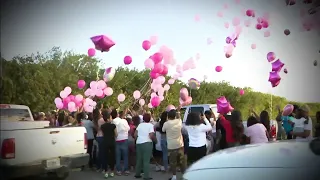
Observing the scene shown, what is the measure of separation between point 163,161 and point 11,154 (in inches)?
149

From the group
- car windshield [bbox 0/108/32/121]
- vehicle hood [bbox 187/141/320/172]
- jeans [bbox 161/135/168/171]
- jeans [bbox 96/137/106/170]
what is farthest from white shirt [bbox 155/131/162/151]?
vehicle hood [bbox 187/141/320/172]

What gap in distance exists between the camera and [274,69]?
11602mm

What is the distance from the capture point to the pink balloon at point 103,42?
1061 centimetres

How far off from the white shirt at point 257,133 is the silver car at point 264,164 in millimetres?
3943

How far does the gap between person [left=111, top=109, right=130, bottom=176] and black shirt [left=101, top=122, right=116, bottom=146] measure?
0.61 feet

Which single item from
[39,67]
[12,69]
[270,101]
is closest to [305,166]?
[12,69]

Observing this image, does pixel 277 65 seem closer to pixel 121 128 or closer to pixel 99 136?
pixel 121 128

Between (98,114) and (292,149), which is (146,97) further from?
(292,149)

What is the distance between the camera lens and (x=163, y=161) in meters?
8.59

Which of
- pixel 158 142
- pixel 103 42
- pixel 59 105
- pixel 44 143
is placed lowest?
pixel 158 142

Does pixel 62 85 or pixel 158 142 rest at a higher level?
pixel 62 85

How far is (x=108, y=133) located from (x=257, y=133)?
10.6ft

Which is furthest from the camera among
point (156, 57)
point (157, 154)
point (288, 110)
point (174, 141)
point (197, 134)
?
point (156, 57)

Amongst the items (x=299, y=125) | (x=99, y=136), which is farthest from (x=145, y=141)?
(x=299, y=125)
